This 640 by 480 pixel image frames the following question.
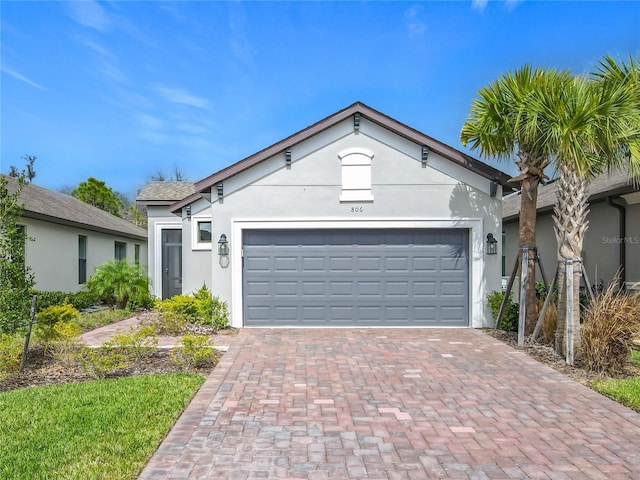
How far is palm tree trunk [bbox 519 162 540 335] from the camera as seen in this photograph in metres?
8.81

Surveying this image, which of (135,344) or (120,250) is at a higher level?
(120,250)

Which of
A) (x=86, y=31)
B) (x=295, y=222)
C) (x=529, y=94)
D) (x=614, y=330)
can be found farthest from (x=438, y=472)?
(x=86, y=31)

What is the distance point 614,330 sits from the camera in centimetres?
652

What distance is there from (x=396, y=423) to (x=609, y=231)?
1007 cm

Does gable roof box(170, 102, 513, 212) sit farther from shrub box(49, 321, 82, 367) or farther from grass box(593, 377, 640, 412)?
grass box(593, 377, 640, 412)

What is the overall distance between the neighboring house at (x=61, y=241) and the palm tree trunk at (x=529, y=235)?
477 inches

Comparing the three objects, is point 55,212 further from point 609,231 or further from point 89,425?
point 609,231

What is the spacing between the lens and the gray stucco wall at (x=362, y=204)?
1037 centimetres

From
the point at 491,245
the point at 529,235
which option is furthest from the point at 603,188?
the point at 529,235

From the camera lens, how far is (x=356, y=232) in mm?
10586

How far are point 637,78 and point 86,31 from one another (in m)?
13.4

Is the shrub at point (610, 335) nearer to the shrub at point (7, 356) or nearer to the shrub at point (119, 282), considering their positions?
the shrub at point (7, 356)

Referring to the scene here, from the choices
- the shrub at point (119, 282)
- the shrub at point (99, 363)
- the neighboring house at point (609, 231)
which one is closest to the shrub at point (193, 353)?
the shrub at point (99, 363)

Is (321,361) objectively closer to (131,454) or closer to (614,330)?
(131,454)
